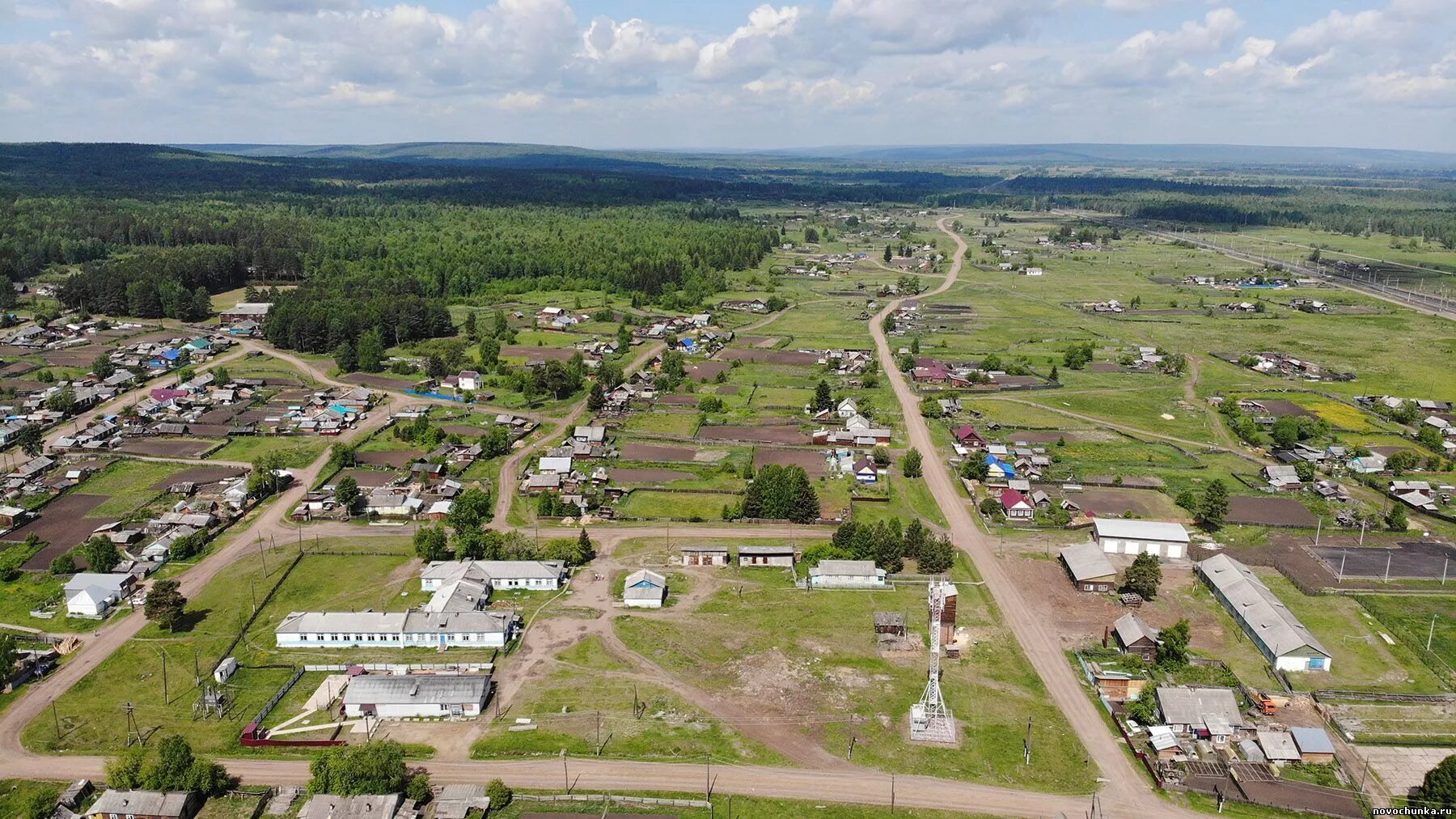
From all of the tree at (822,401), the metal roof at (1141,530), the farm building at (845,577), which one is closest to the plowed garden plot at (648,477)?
the farm building at (845,577)

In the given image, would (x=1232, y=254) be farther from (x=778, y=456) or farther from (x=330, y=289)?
(x=330, y=289)

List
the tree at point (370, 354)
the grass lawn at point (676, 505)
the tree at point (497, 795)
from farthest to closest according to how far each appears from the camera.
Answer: the tree at point (370, 354) < the grass lawn at point (676, 505) < the tree at point (497, 795)

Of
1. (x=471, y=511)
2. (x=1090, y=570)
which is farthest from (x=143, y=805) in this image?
(x=1090, y=570)

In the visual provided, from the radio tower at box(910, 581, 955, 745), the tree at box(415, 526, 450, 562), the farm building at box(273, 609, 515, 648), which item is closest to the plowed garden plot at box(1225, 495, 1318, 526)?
the radio tower at box(910, 581, 955, 745)

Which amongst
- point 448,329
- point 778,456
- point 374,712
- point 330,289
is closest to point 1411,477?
point 778,456

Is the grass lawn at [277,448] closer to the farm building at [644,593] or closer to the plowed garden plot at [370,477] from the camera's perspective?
the plowed garden plot at [370,477]

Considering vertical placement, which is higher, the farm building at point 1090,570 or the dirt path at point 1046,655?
the farm building at point 1090,570

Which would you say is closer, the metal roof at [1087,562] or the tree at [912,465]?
the metal roof at [1087,562]

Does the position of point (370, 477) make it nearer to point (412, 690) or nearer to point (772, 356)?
point (412, 690)
